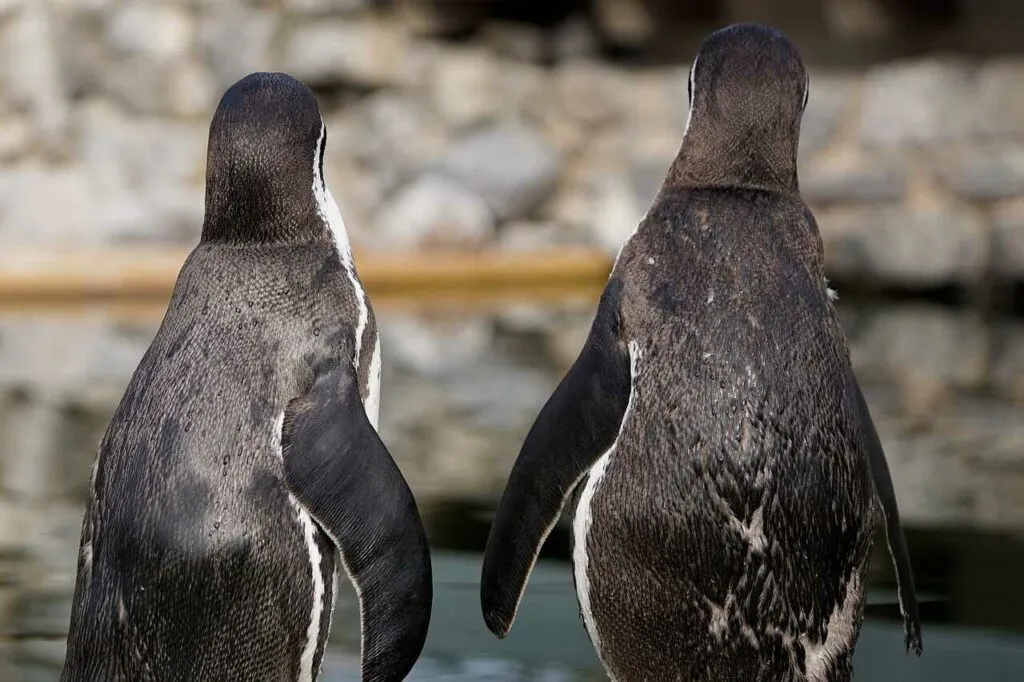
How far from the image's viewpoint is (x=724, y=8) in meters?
10.6

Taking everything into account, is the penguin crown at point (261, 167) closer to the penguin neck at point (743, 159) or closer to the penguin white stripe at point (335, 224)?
the penguin white stripe at point (335, 224)

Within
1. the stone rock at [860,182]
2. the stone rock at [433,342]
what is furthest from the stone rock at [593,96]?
the stone rock at [433,342]

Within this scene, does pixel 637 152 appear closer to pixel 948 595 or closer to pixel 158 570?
pixel 948 595

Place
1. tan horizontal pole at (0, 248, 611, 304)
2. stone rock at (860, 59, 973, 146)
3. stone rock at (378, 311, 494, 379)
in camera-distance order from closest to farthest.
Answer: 1. stone rock at (378, 311, 494, 379)
2. tan horizontal pole at (0, 248, 611, 304)
3. stone rock at (860, 59, 973, 146)

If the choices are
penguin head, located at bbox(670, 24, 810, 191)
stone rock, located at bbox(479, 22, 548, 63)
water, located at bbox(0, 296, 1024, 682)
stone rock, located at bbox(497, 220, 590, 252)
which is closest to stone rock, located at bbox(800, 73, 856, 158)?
water, located at bbox(0, 296, 1024, 682)

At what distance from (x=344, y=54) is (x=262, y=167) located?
26.9 feet

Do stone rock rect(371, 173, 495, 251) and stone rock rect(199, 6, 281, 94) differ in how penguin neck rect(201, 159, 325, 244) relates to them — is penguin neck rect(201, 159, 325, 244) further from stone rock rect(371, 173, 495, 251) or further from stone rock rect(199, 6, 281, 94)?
stone rock rect(199, 6, 281, 94)

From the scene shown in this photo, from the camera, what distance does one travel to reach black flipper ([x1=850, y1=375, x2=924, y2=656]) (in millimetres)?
2684

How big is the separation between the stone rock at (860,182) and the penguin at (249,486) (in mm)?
7178

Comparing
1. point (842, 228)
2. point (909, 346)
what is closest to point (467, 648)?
point (909, 346)

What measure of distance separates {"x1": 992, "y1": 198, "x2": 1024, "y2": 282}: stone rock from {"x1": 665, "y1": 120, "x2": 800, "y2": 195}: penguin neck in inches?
262

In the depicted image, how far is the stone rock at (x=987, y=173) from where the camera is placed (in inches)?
363

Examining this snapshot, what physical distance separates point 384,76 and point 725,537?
341 inches

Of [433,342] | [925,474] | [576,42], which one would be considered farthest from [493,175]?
[925,474]
